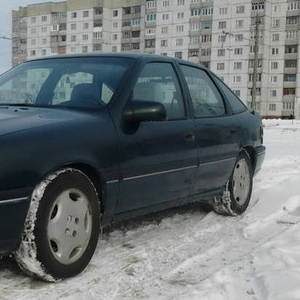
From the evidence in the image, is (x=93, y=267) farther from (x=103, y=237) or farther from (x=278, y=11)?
(x=278, y=11)

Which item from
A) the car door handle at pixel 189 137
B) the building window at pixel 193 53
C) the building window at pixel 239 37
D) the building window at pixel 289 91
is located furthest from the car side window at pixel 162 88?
the building window at pixel 193 53

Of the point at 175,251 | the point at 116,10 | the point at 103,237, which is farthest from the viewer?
the point at 116,10

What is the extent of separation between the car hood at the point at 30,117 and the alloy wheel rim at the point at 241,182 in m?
2.32

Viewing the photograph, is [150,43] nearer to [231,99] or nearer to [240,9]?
[240,9]

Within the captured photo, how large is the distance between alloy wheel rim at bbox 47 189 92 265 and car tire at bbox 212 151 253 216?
2155 mm

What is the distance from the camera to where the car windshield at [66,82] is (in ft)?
12.4

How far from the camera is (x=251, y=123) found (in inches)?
221

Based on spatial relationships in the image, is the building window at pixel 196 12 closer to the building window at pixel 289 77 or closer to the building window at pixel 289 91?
the building window at pixel 289 77

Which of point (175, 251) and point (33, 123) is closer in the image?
point (33, 123)

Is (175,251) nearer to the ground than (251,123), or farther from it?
nearer to the ground

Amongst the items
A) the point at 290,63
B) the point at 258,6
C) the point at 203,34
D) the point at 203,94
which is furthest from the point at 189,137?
the point at 203,34

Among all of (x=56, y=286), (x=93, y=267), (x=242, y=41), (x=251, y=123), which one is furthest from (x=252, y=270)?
(x=242, y=41)

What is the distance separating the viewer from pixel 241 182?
544cm

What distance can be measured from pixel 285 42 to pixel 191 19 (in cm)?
1532
